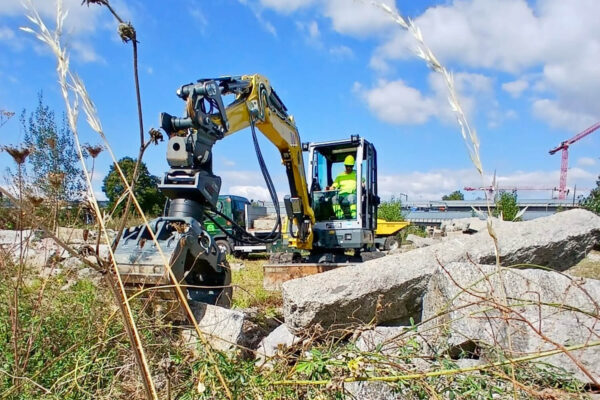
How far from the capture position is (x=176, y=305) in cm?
240

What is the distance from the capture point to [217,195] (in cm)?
402

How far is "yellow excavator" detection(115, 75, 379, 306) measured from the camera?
3.10 m

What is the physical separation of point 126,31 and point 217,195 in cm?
316

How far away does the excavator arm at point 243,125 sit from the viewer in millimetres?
4027

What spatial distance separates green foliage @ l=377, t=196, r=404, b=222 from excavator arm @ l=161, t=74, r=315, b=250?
15974mm

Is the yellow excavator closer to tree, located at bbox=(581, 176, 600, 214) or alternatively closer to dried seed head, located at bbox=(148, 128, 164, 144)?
dried seed head, located at bbox=(148, 128, 164, 144)

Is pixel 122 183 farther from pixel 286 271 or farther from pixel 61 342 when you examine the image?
pixel 286 271

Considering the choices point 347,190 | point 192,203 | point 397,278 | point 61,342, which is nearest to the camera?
point 61,342

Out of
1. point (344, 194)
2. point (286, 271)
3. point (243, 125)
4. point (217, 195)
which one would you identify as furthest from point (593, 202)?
point (217, 195)

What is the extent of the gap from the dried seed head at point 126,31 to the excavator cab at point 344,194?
7.63m

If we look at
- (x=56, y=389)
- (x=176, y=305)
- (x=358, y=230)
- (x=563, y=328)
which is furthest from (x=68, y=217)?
(x=358, y=230)

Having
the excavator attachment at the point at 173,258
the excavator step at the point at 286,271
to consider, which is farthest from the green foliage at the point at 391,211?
the excavator attachment at the point at 173,258

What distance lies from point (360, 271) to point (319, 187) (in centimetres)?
567

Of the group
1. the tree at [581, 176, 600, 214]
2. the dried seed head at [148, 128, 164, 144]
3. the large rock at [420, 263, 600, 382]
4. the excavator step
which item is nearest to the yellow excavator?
the dried seed head at [148, 128, 164, 144]
